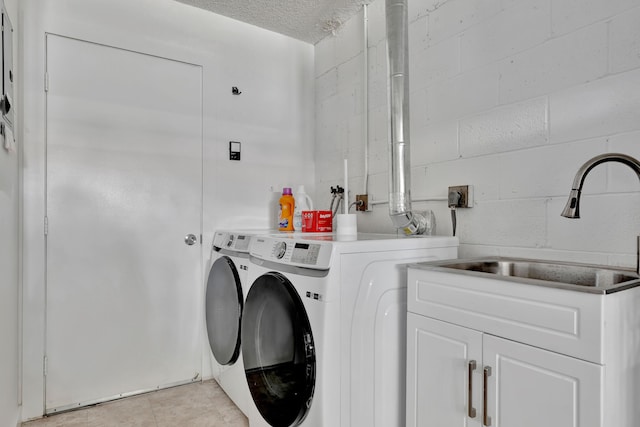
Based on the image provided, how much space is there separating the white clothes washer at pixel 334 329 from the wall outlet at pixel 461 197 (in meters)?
0.22

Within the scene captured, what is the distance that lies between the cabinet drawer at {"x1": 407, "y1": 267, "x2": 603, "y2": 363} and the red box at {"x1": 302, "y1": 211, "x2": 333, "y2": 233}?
818mm

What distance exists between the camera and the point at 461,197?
180 cm

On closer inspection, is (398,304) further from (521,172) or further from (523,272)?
(521,172)

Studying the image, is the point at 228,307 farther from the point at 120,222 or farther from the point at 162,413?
the point at 120,222

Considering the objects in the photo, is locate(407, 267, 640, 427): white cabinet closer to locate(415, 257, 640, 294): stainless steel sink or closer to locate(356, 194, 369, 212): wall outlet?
locate(415, 257, 640, 294): stainless steel sink

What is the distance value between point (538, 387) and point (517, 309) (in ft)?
0.70

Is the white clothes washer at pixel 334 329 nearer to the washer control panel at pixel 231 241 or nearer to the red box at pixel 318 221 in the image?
the washer control panel at pixel 231 241

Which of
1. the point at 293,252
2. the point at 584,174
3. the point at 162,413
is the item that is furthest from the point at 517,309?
the point at 162,413

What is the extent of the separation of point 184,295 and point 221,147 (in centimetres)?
106

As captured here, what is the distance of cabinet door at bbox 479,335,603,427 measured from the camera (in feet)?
3.02

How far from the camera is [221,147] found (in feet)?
8.52

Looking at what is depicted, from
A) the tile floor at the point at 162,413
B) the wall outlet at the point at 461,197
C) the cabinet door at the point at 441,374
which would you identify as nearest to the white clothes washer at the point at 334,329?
the cabinet door at the point at 441,374

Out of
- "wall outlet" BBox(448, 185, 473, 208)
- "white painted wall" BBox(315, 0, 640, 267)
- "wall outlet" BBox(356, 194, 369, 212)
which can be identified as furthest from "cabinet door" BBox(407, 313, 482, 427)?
"wall outlet" BBox(356, 194, 369, 212)

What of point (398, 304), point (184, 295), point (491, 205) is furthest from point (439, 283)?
point (184, 295)
